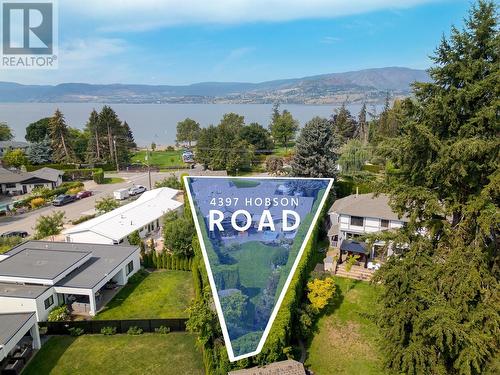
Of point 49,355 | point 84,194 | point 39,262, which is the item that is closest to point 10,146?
point 84,194

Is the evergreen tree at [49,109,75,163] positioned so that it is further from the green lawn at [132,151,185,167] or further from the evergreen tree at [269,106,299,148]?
the evergreen tree at [269,106,299,148]

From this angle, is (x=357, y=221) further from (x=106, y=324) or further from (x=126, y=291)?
(x=106, y=324)

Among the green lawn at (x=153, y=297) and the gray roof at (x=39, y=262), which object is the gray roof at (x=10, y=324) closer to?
the gray roof at (x=39, y=262)

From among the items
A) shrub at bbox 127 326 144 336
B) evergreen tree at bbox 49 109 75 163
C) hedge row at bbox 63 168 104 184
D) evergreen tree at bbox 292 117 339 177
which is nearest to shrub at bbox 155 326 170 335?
shrub at bbox 127 326 144 336

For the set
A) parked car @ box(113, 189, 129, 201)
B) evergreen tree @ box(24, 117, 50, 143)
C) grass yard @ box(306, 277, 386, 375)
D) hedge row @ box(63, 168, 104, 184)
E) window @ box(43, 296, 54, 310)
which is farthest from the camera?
evergreen tree @ box(24, 117, 50, 143)

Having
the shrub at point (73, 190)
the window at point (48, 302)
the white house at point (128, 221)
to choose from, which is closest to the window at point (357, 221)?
the white house at point (128, 221)

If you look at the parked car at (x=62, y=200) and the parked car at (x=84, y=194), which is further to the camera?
the parked car at (x=84, y=194)
